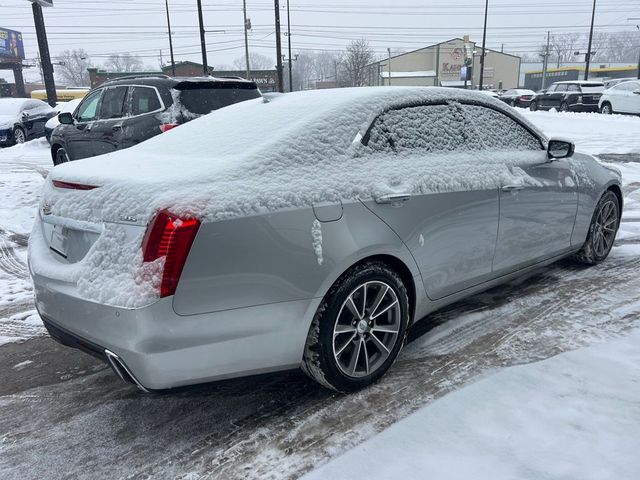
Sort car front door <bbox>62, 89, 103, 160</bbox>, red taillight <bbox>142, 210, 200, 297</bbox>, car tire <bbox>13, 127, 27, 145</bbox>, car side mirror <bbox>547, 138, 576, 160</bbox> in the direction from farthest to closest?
1. car tire <bbox>13, 127, 27, 145</bbox>
2. car front door <bbox>62, 89, 103, 160</bbox>
3. car side mirror <bbox>547, 138, 576, 160</bbox>
4. red taillight <bbox>142, 210, 200, 297</bbox>

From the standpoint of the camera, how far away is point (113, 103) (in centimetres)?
768

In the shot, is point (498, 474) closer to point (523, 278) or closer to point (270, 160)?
point (270, 160)

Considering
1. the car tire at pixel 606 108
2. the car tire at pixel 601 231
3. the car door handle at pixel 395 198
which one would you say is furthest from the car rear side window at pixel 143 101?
the car tire at pixel 606 108

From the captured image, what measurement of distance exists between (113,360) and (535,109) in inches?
1144

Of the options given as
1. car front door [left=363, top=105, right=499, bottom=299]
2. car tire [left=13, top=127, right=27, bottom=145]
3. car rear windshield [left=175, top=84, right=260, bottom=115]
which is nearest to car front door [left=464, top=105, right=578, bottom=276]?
car front door [left=363, top=105, right=499, bottom=299]

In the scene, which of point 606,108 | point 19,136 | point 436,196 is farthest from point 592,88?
point 436,196

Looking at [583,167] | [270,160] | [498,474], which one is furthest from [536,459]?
[583,167]

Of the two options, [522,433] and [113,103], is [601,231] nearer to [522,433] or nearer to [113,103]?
[522,433]

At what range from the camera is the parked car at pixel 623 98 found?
20.5 metres

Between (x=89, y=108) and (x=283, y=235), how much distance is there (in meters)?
7.31

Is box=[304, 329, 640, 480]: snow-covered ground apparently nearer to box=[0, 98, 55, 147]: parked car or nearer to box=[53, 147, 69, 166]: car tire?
box=[53, 147, 69, 166]: car tire

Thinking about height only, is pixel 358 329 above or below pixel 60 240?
below

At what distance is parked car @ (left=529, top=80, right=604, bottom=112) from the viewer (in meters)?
24.1

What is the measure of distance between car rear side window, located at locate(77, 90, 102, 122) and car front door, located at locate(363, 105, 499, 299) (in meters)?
6.47
